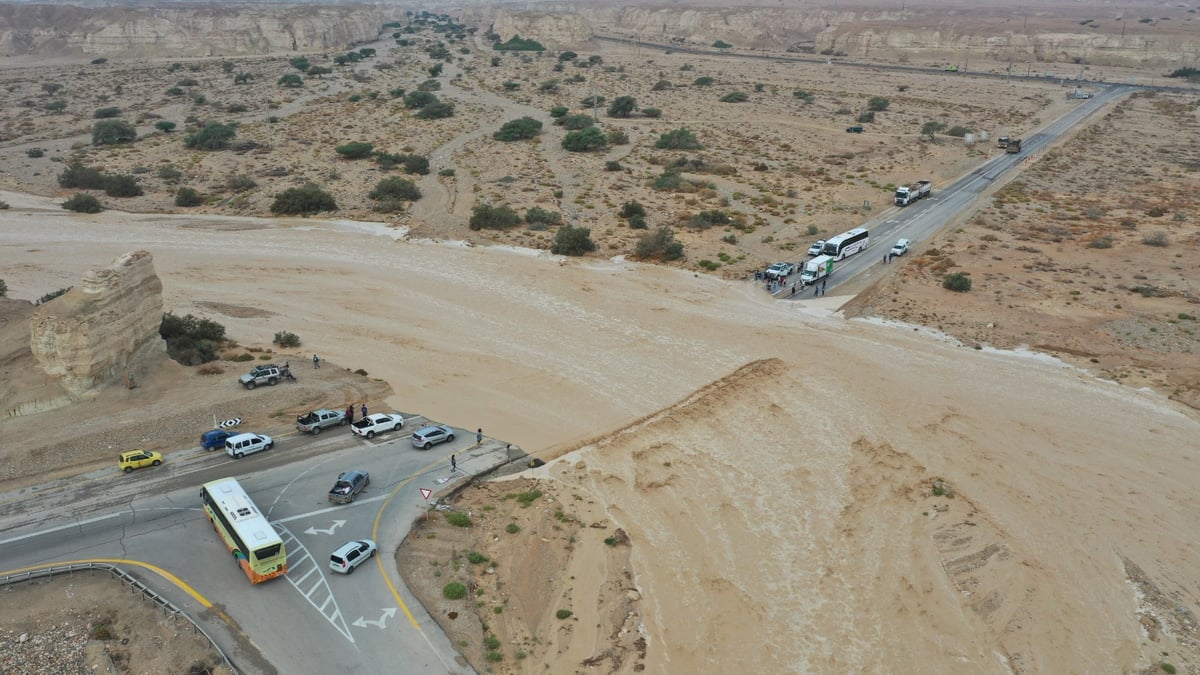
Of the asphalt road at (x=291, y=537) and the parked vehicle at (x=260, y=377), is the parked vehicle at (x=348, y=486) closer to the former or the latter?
the asphalt road at (x=291, y=537)

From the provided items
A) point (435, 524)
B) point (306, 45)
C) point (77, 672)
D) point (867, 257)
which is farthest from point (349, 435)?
point (306, 45)

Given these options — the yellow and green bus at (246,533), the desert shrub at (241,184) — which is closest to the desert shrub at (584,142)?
the desert shrub at (241,184)

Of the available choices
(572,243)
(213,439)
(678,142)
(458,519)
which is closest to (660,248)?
(572,243)

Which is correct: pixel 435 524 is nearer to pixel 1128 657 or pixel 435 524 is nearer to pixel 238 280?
pixel 1128 657

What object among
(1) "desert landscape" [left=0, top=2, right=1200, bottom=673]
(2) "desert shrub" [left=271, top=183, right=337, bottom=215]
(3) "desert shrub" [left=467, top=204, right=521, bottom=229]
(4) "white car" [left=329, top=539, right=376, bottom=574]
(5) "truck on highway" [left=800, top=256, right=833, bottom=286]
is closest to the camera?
(4) "white car" [left=329, top=539, right=376, bottom=574]

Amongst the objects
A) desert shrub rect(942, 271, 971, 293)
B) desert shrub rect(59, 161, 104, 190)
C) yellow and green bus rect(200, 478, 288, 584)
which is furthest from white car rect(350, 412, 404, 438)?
desert shrub rect(59, 161, 104, 190)

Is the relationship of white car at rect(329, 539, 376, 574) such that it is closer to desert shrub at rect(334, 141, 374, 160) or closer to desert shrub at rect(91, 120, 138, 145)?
desert shrub at rect(334, 141, 374, 160)

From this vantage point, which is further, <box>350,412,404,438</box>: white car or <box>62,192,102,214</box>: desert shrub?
<box>62,192,102,214</box>: desert shrub
